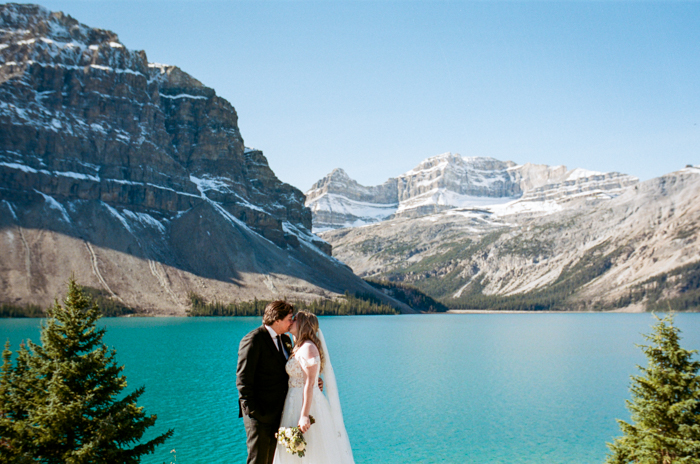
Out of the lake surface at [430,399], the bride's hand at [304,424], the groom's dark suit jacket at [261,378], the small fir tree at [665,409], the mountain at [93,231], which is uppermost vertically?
the mountain at [93,231]

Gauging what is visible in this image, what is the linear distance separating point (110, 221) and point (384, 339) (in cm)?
12253

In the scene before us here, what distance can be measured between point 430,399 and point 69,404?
3272cm

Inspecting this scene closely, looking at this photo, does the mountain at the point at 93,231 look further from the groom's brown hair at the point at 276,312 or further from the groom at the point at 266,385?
the groom's brown hair at the point at 276,312

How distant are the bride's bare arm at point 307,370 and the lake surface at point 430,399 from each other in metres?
9.66

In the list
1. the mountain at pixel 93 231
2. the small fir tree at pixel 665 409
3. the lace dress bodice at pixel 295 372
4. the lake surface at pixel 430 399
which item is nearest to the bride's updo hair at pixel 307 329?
the lace dress bodice at pixel 295 372

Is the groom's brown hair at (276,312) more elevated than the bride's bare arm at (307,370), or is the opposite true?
the groom's brown hair at (276,312)

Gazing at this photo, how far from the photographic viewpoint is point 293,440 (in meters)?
8.70

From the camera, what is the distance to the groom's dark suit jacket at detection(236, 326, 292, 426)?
8.77m

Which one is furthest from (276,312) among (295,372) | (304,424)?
(304,424)

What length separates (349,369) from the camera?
54.5 metres

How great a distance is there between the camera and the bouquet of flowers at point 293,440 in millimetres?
8719

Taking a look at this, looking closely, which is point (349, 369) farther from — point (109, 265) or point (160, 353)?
point (109, 265)

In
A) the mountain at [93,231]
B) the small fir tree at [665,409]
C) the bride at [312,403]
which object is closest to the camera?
the bride at [312,403]

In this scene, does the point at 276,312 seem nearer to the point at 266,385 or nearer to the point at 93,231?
the point at 266,385
